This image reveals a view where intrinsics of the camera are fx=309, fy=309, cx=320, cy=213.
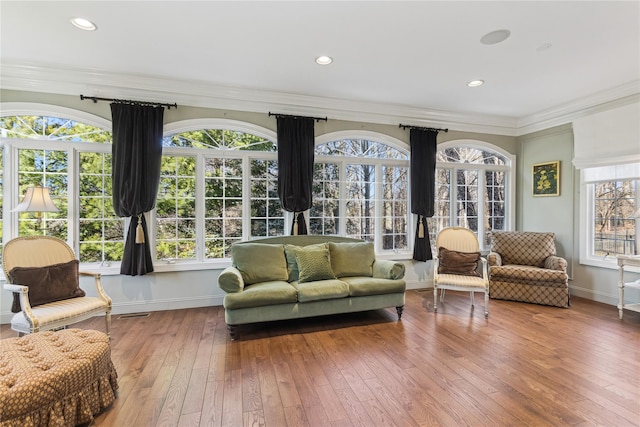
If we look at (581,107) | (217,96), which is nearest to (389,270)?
(217,96)

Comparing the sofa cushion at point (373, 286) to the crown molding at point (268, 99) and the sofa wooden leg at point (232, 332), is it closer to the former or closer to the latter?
the sofa wooden leg at point (232, 332)

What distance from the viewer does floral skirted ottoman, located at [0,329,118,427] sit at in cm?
159

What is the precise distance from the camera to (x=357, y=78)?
3.81 metres

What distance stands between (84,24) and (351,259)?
3.59m

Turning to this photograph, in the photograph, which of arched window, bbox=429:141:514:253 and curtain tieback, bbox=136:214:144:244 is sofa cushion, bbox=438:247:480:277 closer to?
arched window, bbox=429:141:514:253

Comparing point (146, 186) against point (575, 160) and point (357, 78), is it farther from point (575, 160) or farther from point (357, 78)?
point (575, 160)

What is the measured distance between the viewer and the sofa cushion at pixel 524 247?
467 cm

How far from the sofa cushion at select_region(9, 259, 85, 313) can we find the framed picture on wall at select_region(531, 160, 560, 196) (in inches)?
257

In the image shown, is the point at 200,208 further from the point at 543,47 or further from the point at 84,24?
the point at 543,47

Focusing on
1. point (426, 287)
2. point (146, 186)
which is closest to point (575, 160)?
point (426, 287)

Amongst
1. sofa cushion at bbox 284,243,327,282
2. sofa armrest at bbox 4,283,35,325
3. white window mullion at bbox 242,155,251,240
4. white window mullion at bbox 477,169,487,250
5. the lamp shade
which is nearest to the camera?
sofa armrest at bbox 4,283,35,325

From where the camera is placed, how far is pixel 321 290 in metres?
3.40

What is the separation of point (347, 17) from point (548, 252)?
14.5ft

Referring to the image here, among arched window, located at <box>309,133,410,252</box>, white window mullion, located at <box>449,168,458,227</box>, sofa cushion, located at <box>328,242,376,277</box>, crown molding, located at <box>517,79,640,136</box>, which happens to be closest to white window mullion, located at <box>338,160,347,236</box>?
Answer: arched window, located at <box>309,133,410,252</box>
